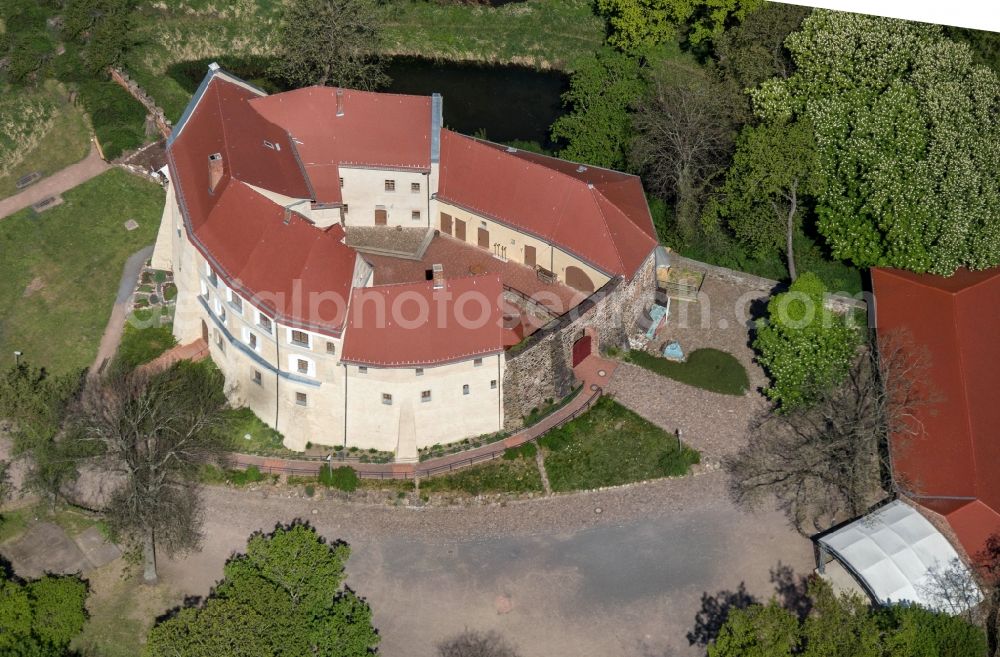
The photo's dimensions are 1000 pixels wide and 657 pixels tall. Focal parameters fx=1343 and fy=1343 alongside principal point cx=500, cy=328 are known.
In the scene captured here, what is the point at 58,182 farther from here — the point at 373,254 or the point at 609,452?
the point at 609,452

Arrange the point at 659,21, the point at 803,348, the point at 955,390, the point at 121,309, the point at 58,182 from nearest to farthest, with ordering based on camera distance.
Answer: the point at 955,390
the point at 803,348
the point at 121,309
the point at 58,182
the point at 659,21

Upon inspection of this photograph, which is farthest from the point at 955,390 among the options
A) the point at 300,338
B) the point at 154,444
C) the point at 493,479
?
the point at 154,444

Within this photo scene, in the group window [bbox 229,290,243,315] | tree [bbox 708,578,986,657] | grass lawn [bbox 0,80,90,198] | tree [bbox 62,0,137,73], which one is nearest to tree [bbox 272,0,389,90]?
tree [bbox 62,0,137,73]

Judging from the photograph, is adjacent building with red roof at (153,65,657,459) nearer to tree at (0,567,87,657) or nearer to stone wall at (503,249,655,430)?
stone wall at (503,249,655,430)

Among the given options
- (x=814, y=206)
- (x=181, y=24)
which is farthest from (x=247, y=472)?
(x=181, y=24)

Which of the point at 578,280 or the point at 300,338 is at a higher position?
the point at 578,280

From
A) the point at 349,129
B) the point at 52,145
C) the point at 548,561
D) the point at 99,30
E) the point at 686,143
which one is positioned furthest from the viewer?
the point at 99,30
